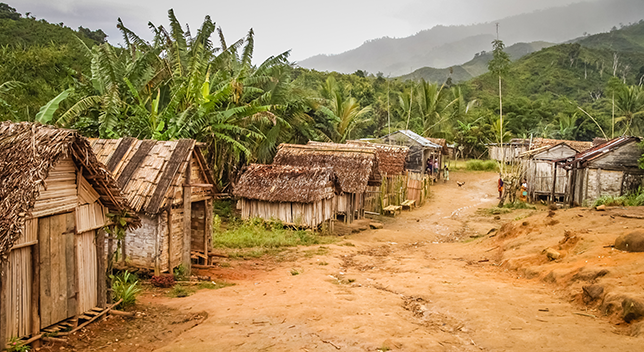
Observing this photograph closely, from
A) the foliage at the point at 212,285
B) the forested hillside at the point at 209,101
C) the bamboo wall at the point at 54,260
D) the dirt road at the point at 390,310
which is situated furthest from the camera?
the forested hillside at the point at 209,101

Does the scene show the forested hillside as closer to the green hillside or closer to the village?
the green hillside

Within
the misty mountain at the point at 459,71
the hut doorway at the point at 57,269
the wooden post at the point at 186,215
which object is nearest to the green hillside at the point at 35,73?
the wooden post at the point at 186,215

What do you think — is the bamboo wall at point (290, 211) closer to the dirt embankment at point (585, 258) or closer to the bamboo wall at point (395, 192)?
the bamboo wall at point (395, 192)

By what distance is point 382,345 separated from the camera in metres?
5.54

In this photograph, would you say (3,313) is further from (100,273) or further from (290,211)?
(290,211)

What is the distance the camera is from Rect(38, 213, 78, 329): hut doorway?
5703 mm

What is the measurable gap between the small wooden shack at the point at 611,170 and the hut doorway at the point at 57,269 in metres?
16.7

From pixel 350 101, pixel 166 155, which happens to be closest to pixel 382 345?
pixel 166 155

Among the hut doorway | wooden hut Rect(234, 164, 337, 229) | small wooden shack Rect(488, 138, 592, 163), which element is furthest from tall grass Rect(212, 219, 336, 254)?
small wooden shack Rect(488, 138, 592, 163)

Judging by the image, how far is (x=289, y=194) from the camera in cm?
1527

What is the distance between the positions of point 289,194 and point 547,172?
12879 millimetres

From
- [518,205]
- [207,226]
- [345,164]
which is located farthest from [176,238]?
[518,205]

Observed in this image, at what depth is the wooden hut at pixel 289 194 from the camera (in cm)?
1528

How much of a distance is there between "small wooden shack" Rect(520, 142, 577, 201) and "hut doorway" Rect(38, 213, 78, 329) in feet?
63.9
